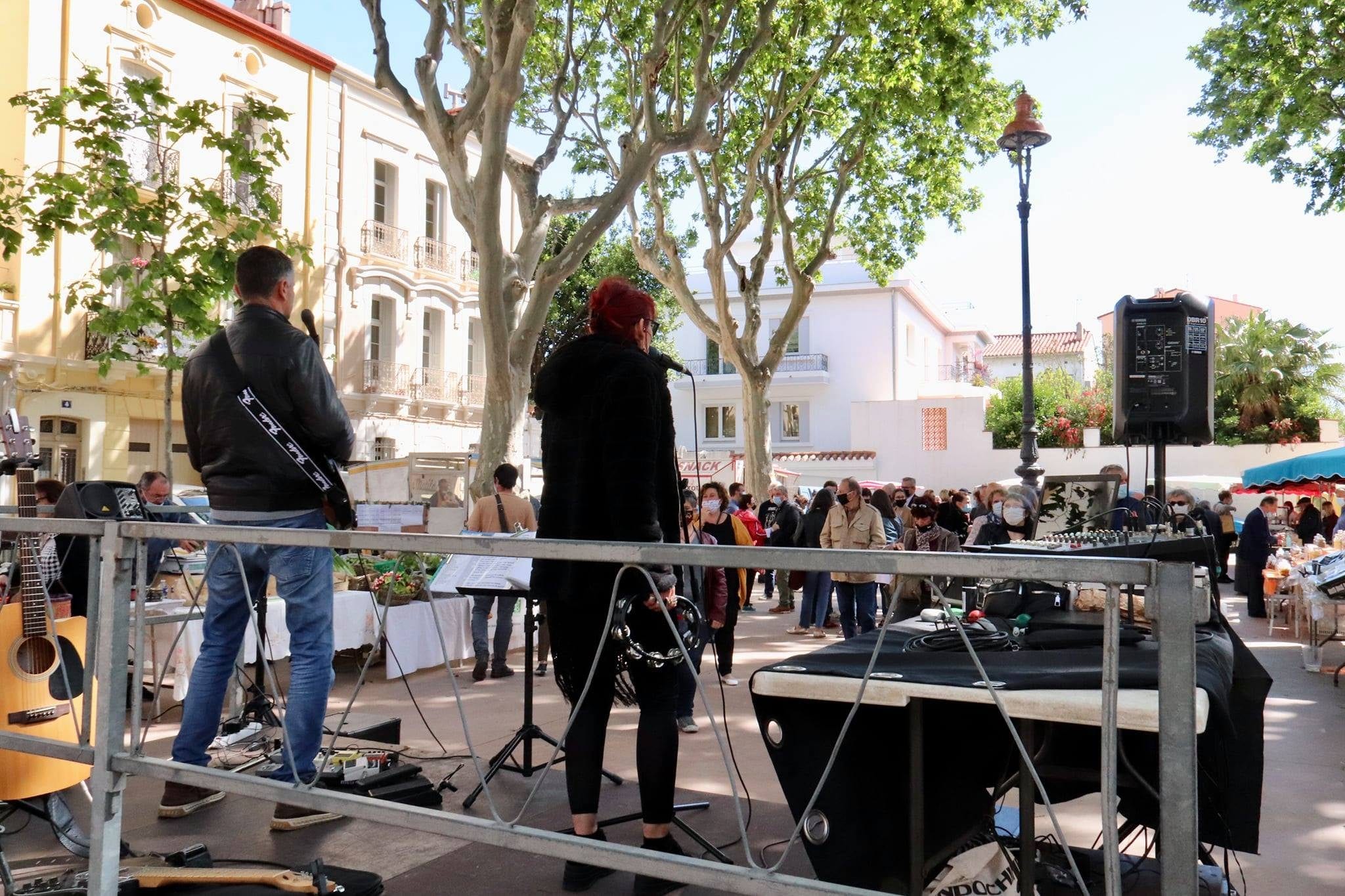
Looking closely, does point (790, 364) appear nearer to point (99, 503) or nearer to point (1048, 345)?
point (1048, 345)

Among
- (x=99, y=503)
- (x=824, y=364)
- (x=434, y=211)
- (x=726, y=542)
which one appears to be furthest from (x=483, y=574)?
(x=824, y=364)

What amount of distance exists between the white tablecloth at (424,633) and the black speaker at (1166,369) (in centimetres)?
566

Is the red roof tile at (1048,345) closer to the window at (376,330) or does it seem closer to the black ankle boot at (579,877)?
the window at (376,330)

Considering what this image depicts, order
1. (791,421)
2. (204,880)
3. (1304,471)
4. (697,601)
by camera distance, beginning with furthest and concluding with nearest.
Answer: (791,421) < (1304,471) < (697,601) < (204,880)

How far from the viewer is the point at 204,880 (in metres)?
3.27

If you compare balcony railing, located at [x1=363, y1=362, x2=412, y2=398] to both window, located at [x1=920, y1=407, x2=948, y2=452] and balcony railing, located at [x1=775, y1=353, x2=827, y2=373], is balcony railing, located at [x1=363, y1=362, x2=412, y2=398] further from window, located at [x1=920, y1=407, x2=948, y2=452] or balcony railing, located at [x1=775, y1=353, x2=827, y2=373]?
window, located at [x1=920, y1=407, x2=948, y2=452]

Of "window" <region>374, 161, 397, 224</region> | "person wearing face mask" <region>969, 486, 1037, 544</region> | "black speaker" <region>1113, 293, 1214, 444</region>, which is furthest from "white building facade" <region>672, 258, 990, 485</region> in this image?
"black speaker" <region>1113, 293, 1214, 444</region>

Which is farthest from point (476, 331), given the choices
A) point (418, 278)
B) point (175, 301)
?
point (175, 301)

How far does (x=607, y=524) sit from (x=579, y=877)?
1162mm

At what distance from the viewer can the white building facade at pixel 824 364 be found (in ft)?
141

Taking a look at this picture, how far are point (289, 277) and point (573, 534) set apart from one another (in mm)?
1559

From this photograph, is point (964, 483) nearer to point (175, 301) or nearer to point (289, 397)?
point (175, 301)

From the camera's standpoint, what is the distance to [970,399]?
125ft

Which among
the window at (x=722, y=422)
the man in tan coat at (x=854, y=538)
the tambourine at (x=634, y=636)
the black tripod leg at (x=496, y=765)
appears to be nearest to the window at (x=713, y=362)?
the window at (x=722, y=422)
